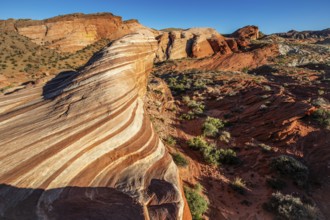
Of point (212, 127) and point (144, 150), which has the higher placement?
point (144, 150)

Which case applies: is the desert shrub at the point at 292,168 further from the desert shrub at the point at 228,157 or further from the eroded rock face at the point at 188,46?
the eroded rock face at the point at 188,46

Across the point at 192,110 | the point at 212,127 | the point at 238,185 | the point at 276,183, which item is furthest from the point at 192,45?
the point at 238,185

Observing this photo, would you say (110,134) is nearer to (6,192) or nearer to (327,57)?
(6,192)

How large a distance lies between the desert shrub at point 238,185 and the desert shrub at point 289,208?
1.04 m

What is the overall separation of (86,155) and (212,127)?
31.6ft

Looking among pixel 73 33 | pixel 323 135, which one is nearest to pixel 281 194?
pixel 323 135

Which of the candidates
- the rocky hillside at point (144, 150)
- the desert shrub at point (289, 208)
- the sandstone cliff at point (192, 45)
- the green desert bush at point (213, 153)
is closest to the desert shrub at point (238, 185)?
the rocky hillside at point (144, 150)

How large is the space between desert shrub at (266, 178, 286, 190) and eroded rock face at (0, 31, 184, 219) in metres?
5.10

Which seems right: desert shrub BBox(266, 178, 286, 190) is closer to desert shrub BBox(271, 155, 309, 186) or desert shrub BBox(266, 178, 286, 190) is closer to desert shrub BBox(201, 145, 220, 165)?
desert shrub BBox(271, 155, 309, 186)

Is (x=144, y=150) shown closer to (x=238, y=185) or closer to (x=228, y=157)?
(x=238, y=185)

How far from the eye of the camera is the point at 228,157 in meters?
11.0

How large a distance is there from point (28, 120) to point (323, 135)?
45.2ft

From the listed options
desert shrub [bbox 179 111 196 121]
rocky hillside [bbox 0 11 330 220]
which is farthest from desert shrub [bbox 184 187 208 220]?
desert shrub [bbox 179 111 196 121]

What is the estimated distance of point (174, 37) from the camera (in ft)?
189
